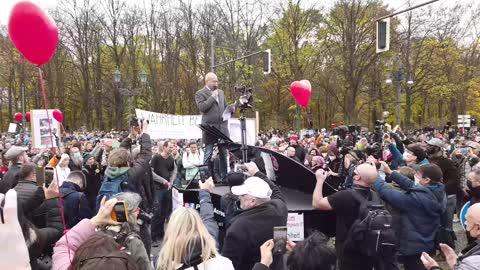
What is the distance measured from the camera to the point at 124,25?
4369cm

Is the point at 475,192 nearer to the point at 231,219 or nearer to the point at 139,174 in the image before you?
the point at 231,219

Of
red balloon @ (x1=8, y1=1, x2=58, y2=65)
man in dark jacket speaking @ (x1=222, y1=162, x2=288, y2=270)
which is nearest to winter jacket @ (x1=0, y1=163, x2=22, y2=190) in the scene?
red balloon @ (x1=8, y1=1, x2=58, y2=65)

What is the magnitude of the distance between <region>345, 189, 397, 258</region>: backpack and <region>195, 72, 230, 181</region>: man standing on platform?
2713mm

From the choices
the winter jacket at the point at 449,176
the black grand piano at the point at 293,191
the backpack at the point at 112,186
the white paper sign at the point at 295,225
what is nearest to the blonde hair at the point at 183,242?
the white paper sign at the point at 295,225

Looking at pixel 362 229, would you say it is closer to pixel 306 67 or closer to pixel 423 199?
pixel 423 199

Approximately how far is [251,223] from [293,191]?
7.39ft

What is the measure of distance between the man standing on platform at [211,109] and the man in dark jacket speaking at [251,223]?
2831mm

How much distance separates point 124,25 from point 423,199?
42.3 m

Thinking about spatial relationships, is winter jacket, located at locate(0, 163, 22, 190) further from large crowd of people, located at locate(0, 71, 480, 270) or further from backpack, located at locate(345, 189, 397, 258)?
backpack, located at locate(345, 189, 397, 258)

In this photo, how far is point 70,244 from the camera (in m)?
3.18

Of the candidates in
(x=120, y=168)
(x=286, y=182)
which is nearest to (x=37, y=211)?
(x=120, y=168)

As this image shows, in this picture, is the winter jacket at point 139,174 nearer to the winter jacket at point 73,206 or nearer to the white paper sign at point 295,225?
the winter jacket at point 73,206

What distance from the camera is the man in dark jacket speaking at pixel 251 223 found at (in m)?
3.81

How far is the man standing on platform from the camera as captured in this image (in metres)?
6.88
